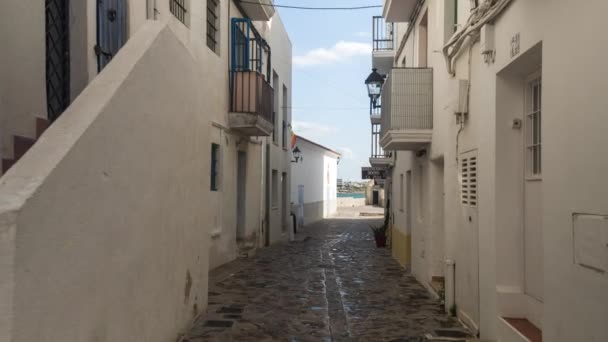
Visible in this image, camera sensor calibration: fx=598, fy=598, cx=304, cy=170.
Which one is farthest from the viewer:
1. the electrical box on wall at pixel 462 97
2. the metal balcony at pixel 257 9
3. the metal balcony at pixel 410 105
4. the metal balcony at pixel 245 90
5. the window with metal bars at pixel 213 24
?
the metal balcony at pixel 257 9

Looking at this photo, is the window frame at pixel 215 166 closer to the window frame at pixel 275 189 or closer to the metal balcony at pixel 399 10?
the metal balcony at pixel 399 10

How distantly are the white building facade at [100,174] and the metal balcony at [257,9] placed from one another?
528 cm

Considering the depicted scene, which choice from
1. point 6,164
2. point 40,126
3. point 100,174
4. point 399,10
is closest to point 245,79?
point 399,10

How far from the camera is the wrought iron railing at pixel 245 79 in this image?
47.6ft

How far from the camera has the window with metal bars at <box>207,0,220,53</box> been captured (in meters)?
13.3

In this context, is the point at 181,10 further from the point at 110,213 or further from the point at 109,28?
the point at 110,213

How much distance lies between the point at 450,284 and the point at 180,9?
7.05m

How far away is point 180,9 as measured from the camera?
11352 mm

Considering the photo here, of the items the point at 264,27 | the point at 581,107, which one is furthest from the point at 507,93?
the point at 264,27

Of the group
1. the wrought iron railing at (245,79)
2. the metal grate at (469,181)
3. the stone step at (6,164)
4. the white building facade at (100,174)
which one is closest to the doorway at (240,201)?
the wrought iron railing at (245,79)

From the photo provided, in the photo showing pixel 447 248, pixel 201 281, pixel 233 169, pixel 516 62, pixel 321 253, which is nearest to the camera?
pixel 516 62

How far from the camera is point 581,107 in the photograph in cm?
405

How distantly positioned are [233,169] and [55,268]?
37.8ft

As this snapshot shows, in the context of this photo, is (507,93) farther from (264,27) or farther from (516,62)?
(264,27)
